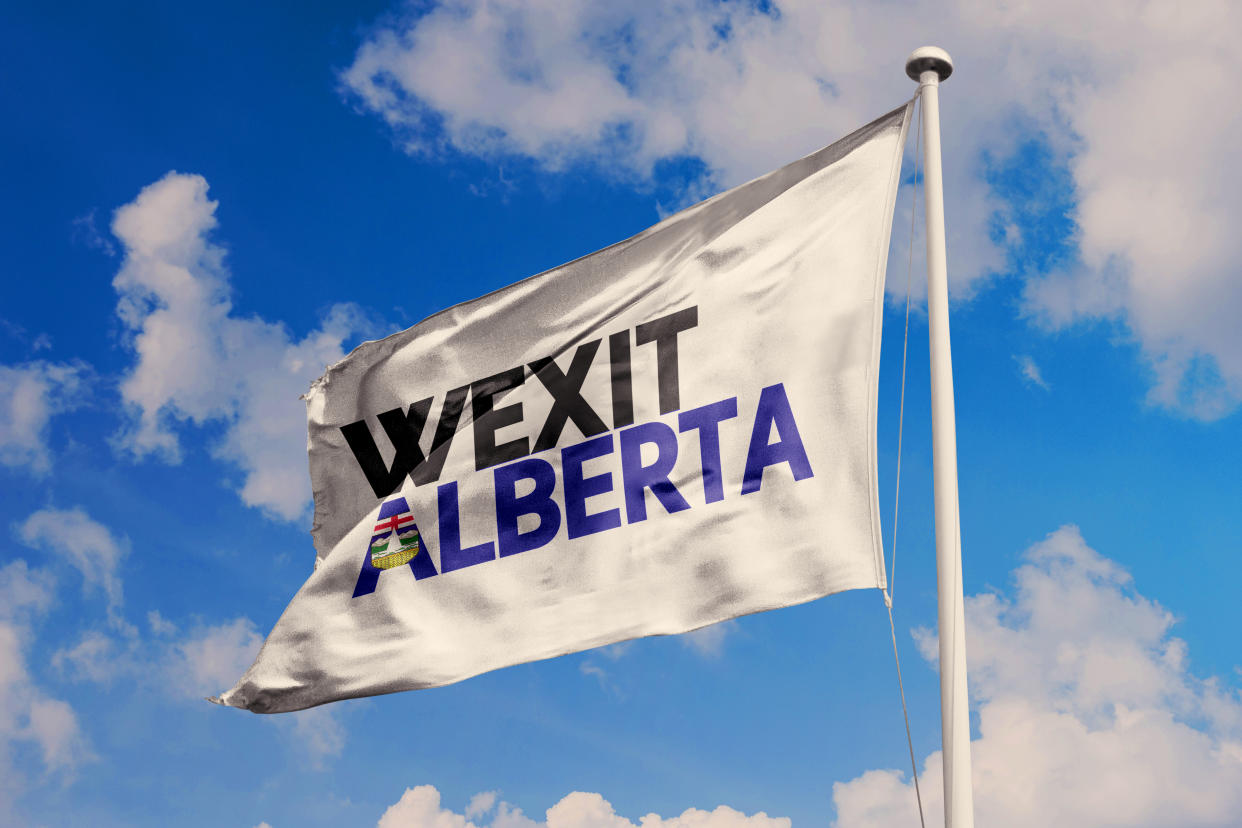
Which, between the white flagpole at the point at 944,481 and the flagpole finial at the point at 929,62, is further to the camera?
the flagpole finial at the point at 929,62

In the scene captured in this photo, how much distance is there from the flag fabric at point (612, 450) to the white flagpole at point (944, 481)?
527 mm

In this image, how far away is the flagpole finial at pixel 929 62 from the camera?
9.53 m

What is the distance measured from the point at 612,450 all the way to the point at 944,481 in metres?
3.28

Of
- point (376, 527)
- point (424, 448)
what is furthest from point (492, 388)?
point (376, 527)

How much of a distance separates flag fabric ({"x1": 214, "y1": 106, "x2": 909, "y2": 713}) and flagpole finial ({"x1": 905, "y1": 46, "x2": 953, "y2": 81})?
428 millimetres

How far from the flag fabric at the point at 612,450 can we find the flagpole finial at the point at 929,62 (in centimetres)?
43

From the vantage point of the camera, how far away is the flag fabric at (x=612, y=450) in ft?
31.0

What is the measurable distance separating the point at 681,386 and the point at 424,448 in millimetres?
3018

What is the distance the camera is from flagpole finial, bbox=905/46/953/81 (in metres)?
9.53

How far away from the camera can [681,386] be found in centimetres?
1038

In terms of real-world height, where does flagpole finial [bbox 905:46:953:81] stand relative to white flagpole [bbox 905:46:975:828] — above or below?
above

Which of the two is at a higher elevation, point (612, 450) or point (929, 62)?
point (929, 62)

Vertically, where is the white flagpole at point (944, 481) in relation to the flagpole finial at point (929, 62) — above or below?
below

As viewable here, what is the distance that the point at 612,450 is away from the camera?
1062 cm
